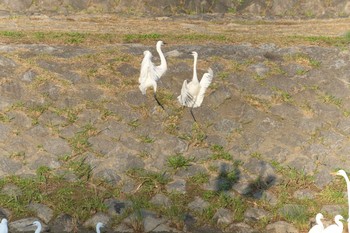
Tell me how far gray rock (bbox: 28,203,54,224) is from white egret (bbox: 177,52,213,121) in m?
2.85

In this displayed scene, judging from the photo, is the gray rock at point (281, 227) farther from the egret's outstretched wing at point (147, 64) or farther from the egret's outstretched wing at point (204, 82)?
the egret's outstretched wing at point (147, 64)

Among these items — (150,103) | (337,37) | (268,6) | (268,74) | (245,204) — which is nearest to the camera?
(245,204)

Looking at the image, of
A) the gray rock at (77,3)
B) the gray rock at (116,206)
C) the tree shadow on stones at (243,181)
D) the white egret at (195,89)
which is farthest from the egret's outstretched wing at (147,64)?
the gray rock at (77,3)

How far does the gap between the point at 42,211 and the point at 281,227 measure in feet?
11.5

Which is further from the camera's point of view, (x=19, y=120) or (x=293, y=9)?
(x=293, y=9)

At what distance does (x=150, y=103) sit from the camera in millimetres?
12031

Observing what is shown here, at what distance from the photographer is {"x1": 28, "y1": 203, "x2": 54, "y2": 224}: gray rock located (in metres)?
9.61

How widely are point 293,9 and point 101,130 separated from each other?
393 inches

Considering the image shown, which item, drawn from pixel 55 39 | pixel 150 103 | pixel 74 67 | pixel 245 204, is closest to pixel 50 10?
pixel 55 39

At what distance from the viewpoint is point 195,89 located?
1066cm

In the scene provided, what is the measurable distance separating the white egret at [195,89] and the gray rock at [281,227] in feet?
7.84

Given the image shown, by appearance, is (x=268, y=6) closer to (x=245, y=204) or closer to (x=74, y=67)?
(x=74, y=67)

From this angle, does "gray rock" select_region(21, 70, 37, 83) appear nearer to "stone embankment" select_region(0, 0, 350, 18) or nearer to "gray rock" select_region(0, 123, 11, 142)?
"gray rock" select_region(0, 123, 11, 142)

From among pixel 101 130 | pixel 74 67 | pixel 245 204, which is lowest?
pixel 245 204
